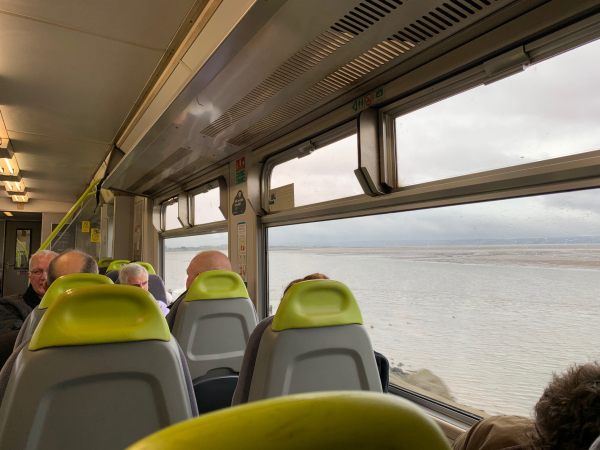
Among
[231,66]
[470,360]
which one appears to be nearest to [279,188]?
[231,66]

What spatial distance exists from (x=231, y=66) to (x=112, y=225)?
19.1 feet

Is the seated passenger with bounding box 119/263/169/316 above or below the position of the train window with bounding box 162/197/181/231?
below

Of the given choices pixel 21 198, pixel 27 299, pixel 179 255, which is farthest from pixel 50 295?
pixel 21 198

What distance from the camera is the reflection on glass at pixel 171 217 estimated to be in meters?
5.84

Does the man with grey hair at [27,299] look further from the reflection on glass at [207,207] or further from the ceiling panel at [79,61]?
the reflection on glass at [207,207]

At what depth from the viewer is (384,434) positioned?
394 millimetres

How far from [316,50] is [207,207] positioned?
3308 millimetres

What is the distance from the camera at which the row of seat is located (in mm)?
872

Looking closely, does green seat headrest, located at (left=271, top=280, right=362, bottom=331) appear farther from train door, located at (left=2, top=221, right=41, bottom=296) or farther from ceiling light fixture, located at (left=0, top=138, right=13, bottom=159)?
train door, located at (left=2, top=221, right=41, bottom=296)

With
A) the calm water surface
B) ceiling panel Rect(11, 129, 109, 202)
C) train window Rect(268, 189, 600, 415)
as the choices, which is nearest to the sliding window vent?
train window Rect(268, 189, 600, 415)

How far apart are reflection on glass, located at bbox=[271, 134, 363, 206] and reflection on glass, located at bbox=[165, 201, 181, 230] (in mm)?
2817

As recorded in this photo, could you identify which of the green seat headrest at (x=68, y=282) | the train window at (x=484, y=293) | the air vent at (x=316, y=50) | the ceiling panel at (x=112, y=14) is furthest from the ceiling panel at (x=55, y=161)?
the train window at (x=484, y=293)

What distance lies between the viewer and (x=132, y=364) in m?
0.96

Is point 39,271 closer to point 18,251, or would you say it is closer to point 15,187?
point 15,187
